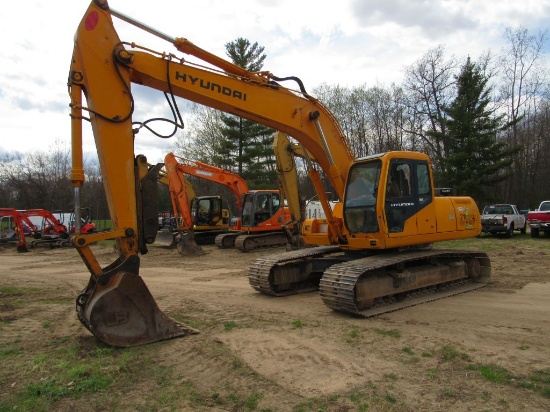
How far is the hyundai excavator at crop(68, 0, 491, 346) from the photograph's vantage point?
542cm

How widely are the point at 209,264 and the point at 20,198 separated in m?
43.9

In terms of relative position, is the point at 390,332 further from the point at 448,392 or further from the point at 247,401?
the point at 247,401

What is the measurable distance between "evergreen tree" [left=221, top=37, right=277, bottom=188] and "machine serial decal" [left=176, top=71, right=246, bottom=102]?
27.8 m

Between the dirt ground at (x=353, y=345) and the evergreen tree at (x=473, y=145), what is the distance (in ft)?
65.8

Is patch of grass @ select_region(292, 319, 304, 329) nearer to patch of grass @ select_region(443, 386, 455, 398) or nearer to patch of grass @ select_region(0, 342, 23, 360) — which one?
patch of grass @ select_region(443, 386, 455, 398)

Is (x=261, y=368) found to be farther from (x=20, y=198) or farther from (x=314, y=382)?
(x=20, y=198)

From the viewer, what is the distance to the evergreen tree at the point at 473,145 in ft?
93.0

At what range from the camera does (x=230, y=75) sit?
6953 millimetres

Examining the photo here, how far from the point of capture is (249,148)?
3534cm

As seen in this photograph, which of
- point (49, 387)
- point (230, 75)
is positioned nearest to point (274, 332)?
point (49, 387)

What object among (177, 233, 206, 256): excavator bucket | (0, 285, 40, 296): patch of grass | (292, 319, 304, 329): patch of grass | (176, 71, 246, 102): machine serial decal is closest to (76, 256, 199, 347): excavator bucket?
(292, 319, 304, 329): patch of grass

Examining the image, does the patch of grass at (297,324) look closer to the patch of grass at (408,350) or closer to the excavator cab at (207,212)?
the patch of grass at (408,350)

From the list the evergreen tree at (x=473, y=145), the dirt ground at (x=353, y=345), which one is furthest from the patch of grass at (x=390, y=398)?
the evergreen tree at (x=473, y=145)

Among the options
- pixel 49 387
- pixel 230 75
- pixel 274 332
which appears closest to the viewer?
pixel 49 387
